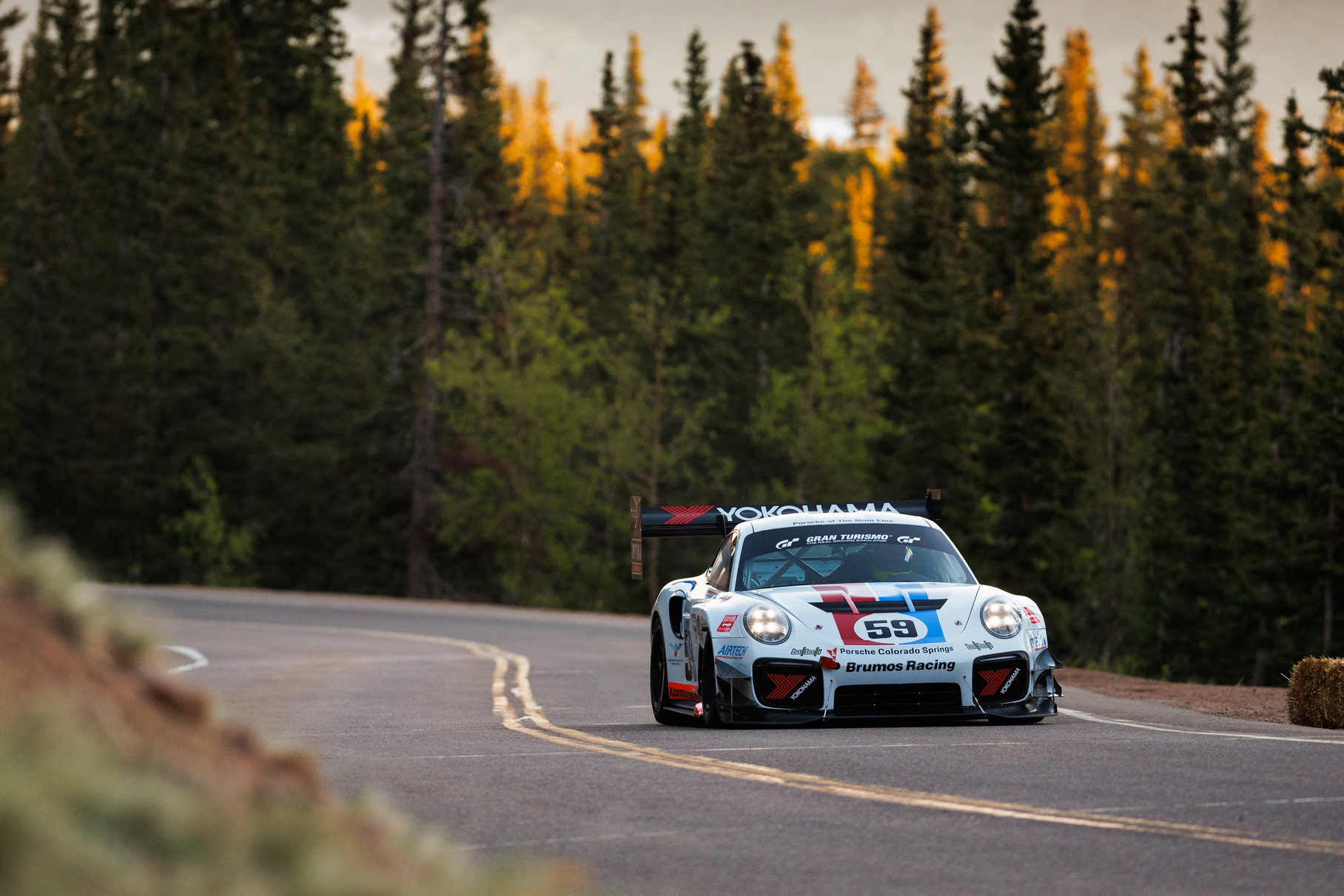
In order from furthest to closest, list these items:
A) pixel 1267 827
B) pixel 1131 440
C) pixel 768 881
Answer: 1. pixel 1131 440
2. pixel 1267 827
3. pixel 768 881

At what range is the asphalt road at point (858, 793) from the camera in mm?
6266

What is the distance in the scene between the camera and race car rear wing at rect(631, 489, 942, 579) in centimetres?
1436

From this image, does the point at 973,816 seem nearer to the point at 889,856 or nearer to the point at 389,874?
the point at 889,856

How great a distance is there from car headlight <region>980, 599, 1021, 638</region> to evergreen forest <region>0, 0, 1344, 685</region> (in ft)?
103

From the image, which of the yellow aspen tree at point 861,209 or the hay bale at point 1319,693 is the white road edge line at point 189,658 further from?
the yellow aspen tree at point 861,209

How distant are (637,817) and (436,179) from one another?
5064 centimetres

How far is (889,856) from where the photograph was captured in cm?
658

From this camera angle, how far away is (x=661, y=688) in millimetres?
13195

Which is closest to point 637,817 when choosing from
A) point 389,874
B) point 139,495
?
point 389,874

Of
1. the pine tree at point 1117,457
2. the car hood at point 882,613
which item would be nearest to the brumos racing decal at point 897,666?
the car hood at point 882,613

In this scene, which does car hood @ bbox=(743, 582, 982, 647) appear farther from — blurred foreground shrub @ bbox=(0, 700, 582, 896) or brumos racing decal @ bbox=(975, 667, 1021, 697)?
blurred foreground shrub @ bbox=(0, 700, 582, 896)

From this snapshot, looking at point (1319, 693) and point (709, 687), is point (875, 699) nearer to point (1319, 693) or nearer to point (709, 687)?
point (709, 687)

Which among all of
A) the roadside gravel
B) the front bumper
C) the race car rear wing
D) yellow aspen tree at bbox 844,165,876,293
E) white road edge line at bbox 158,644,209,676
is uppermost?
yellow aspen tree at bbox 844,165,876,293

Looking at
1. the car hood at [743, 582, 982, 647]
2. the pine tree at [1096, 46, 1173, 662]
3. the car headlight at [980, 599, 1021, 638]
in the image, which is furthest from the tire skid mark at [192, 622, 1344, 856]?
the pine tree at [1096, 46, 1173, 662]
